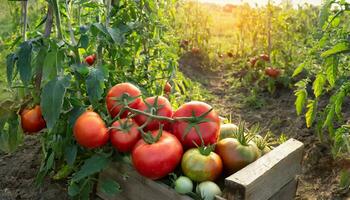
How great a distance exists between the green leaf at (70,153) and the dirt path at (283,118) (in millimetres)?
803

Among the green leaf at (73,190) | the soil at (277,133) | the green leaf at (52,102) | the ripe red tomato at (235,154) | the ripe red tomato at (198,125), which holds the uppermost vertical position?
the green leaf at (52,102)

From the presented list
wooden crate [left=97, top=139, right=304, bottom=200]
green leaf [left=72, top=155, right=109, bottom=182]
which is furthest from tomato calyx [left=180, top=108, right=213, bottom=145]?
green leaf [left=72, top=155, right=109, bottom=182]

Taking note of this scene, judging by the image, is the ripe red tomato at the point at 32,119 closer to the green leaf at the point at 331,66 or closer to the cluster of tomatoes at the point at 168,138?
the cluster of tomatoes at the point at 168,138

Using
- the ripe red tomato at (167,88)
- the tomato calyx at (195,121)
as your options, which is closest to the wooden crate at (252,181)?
the tomato calyx at (195,121)

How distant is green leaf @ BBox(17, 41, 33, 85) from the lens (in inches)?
57.1

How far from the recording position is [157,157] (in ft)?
4.80

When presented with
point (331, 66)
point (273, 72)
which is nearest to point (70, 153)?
point (331, 66)

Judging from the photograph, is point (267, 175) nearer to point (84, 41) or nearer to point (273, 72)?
point (84, 41)

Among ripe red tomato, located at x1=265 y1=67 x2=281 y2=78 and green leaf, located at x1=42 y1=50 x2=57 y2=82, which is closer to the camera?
green leaf, located at x1=42 y1=50 x2=57 y2=82

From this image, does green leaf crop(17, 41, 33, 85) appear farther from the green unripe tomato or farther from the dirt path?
the dirt path

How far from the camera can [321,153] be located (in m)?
2.43

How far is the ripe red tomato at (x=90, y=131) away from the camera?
1.54m

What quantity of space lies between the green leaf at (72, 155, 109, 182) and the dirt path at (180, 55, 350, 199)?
2.42ft

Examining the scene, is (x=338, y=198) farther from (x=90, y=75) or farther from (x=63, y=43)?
(x=63, y=43)
